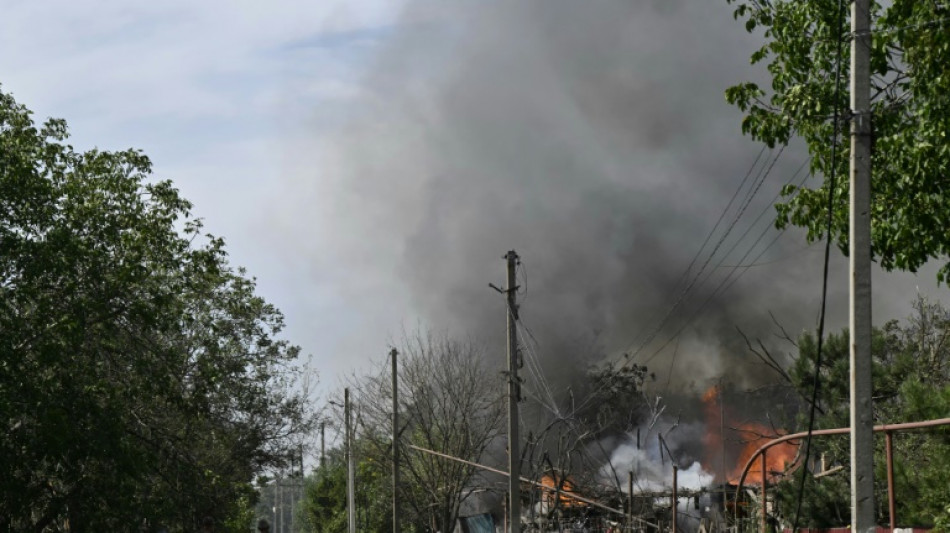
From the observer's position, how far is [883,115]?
1451 cm

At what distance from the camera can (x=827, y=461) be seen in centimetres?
2519

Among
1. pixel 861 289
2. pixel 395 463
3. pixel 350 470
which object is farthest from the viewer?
pixel 350 470

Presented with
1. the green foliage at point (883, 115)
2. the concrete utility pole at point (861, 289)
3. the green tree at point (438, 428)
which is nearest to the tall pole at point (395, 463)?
the green tree at point (438, 428)

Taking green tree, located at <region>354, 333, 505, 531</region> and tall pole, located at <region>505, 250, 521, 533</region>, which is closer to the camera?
tall pole, located at <region>505, 250, 521, 533</region>

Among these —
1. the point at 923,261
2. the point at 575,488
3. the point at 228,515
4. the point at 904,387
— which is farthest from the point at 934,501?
the point at 228,515

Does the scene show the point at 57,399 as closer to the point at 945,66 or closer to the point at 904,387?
the point at 904,387

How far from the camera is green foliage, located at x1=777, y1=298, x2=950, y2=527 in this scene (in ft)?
52.1

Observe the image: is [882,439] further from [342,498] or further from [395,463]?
[342,498]

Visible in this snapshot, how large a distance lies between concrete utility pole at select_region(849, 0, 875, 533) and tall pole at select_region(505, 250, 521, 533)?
15.9m

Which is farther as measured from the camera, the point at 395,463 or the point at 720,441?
the point at 720,441

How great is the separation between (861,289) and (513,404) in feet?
54.9

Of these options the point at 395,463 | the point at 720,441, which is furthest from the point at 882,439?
the point at 720,441

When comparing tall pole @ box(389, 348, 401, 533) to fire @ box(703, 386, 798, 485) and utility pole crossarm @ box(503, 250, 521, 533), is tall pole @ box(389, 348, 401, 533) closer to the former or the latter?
utility pole crossarm @ box(503, 250, 521, 533)

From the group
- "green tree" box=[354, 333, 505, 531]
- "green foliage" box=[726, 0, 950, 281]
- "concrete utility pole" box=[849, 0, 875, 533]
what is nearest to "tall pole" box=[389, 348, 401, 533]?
"green tree" box=[354, 333, 505, 531]
